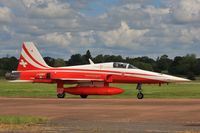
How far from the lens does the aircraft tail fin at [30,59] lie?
134ft

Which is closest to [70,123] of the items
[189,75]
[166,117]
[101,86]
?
[166,117]

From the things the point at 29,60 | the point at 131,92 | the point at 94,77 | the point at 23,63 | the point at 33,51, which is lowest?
the point at 131,92

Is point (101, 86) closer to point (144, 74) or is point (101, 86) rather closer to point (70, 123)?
point (144, 74)

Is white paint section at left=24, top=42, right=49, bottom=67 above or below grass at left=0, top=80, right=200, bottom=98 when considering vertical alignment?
above

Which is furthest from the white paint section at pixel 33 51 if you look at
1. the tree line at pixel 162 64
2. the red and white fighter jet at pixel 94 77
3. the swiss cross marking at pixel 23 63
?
the tree line at pixel 162 64

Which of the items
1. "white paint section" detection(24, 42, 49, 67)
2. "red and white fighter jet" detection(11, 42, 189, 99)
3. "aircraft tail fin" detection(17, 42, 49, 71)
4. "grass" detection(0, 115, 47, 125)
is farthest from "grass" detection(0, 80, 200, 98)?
"grass" detection(0, 115, 47, 125)

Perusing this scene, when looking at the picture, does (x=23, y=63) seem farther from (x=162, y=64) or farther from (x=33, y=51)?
(x=162, y=64)

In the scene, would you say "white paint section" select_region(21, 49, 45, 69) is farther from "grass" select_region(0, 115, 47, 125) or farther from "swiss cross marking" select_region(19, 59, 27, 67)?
"grass" select_region(0, 115, 47, 125)

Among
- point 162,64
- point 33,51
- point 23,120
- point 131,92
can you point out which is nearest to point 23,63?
point 33,51

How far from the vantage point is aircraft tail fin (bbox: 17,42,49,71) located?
4078cm

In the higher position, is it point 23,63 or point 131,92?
point 23,63

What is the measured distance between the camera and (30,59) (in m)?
40.9

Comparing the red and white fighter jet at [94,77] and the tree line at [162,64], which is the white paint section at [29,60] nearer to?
the red and white fighter jet at [94,77]

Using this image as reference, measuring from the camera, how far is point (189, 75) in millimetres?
136625
